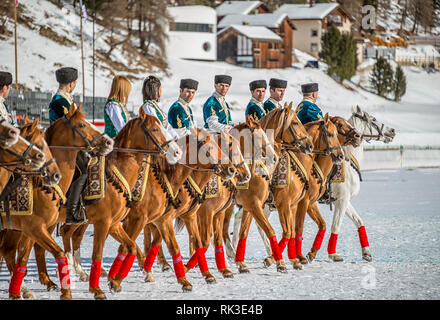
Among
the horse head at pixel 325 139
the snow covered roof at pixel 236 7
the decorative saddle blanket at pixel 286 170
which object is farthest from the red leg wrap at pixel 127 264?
the snow covered roof at pixel 236 7

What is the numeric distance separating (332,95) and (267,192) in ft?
182

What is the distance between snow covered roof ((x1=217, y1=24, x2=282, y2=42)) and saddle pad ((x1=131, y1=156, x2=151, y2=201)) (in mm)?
66429

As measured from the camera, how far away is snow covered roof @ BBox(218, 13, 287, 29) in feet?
268

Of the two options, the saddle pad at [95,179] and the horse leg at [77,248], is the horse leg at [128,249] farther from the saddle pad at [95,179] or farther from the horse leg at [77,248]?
the horse leg at [77,248]

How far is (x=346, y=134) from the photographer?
1236cm

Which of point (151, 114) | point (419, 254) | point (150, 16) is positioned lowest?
point (419, 254)

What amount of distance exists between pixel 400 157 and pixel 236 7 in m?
61.4

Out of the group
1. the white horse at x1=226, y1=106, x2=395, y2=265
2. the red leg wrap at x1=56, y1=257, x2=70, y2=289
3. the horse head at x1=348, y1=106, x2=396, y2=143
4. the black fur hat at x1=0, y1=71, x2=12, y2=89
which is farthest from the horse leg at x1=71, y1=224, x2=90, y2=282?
the horse head at x1=348, y1=106, x2=396, y2=143

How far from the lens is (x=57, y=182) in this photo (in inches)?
302

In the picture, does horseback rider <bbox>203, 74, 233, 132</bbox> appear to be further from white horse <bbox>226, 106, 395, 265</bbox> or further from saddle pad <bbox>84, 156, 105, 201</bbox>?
saddle pad <bbox>84, 156, 105, 201</bbox>

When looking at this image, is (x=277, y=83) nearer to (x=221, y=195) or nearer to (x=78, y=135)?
(x=221, y=195)

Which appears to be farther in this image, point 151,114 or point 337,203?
point 337,203

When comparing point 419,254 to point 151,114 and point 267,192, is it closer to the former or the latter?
point 267,192
